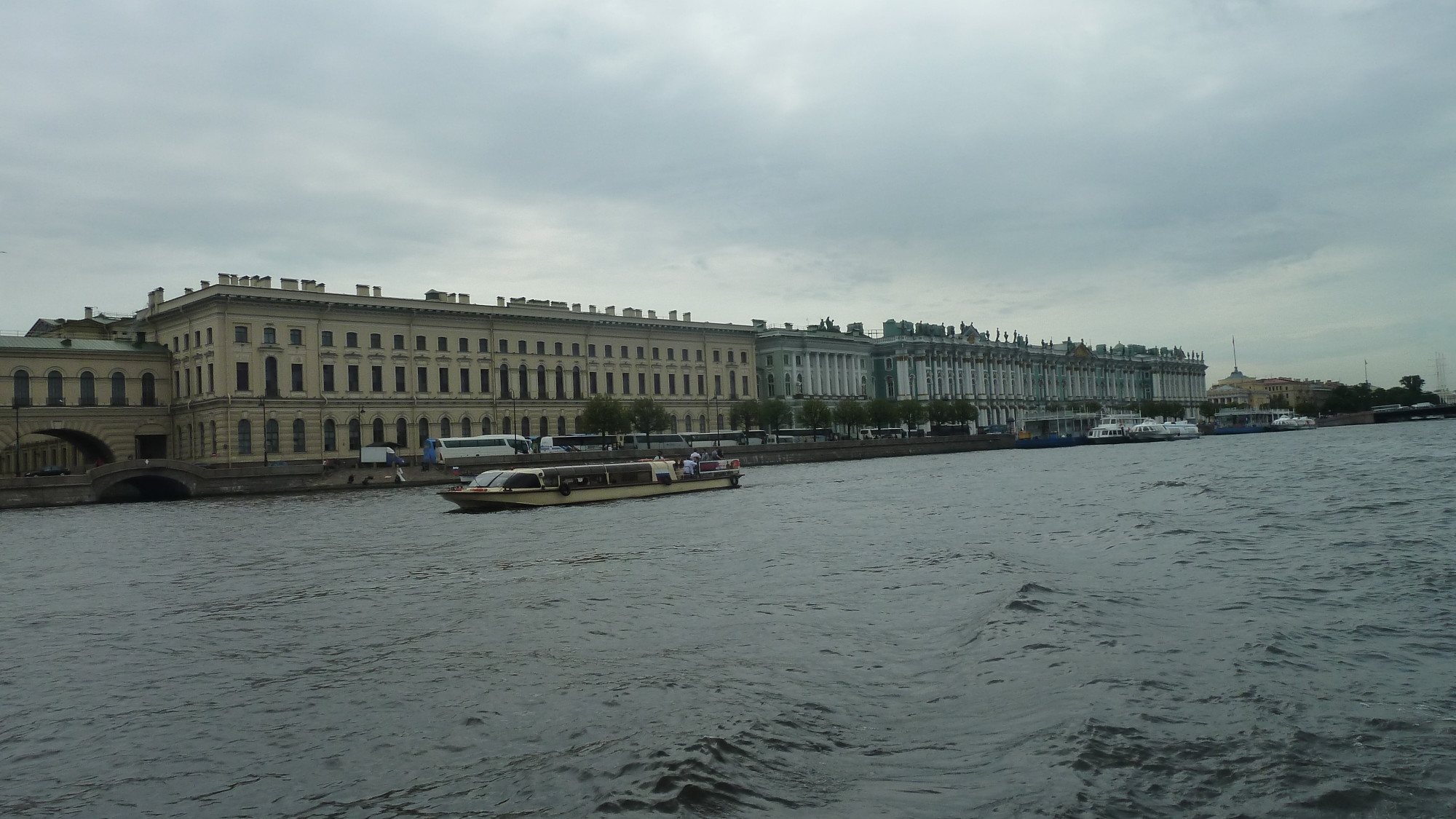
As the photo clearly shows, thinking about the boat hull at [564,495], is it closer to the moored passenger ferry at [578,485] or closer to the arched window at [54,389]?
the moored passenger ferry at [578,485]

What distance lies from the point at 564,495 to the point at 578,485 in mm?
1063

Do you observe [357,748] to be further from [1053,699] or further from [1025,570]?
[1025,570]

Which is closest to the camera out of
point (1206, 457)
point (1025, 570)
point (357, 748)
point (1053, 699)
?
point (357, 748)

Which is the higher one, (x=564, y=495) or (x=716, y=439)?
(x=716, y=439)

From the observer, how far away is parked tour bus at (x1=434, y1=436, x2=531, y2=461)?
61500 millimetres

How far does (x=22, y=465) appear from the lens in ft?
255

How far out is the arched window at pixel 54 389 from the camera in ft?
187

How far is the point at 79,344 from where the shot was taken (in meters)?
60.5

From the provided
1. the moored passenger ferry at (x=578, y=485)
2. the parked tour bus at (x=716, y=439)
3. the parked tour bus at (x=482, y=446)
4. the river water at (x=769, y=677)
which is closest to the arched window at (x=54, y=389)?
the parked tour bus at (x=482, y=446)

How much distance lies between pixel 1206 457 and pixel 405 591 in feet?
152

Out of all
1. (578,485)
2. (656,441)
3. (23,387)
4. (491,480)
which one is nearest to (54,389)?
(23,387)

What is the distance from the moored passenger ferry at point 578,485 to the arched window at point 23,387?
106ft

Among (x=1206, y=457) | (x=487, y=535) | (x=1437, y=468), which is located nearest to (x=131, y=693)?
(x=487, y=535)

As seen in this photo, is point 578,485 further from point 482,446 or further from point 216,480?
point 482,446
